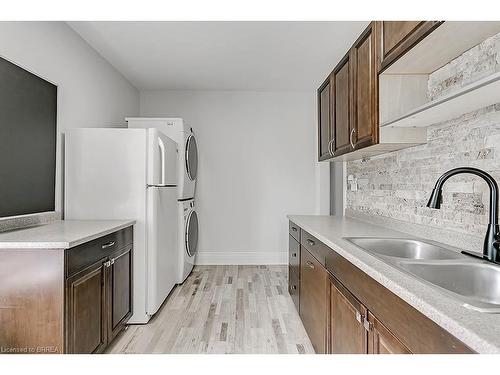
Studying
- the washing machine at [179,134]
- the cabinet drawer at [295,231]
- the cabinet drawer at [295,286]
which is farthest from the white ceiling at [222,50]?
the cabinet drawer at [295,286]

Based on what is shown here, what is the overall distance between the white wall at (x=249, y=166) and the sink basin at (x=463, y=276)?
11.8 ft

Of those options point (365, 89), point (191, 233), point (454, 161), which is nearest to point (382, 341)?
point (454, 161)

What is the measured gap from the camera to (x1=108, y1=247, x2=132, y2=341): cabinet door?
7.57 feet

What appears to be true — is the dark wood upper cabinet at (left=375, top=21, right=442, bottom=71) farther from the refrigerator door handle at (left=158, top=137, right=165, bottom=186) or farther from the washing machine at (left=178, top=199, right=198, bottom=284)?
the washing machine at (left=178, top=199, right=198, bottom=284)

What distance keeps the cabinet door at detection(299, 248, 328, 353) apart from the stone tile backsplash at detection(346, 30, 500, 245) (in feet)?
2.26

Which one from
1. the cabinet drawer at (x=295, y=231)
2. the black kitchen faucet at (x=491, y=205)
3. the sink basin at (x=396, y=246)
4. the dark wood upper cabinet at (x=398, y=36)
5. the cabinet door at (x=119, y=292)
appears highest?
the dark wood upper cabinet at (x=398, y=36)

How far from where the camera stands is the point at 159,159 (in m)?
2.95

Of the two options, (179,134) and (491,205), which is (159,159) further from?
(491,205)

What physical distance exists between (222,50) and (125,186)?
1.68 metres

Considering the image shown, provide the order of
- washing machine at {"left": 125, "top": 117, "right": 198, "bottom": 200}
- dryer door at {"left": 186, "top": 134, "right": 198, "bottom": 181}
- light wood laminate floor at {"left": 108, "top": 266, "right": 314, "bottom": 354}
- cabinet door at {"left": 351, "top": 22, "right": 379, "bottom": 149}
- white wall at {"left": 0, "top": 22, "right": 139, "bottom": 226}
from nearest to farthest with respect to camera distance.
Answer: cabinet door at {"left": 351, "top": 22, "right": 379, "bottom": 149} → white wall at {"left": 0, "top": 22, "right": 139, "bottom": 226} → light wood laminate floor at {"left": 108, "top": 266, "right": 314, "bottom": 354} → washing machine at {"left": 125, "top": 117, "right": 198, "bottom": 200} → dryer door at {"left": 186, "top": 134, "right": 198, "bottom": 181}

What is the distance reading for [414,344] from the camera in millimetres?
920

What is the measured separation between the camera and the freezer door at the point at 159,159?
2.83 meters

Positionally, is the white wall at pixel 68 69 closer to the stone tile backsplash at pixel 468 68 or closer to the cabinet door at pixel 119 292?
the cabinet door at pixel 119 292

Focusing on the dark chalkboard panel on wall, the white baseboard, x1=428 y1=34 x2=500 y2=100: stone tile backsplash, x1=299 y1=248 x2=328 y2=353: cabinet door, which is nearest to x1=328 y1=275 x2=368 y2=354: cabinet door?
x1=299 y1=248 x2=328 y2=353: cabinet door
